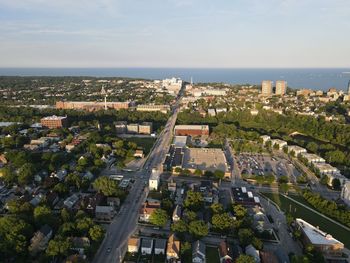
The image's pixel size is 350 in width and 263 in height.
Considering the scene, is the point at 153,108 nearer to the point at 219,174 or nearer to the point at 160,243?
the point at 219,174

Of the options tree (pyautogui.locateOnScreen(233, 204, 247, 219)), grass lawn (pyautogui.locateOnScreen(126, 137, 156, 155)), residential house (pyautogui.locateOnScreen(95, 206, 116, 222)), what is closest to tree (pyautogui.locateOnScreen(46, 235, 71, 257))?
residential house (pyautogui.locateOnScreen(95, 206, 116, 222))

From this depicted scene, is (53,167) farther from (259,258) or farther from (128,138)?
(259,258)

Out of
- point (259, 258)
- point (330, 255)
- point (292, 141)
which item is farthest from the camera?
point (292, 141)

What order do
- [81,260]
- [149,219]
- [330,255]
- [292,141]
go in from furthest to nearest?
[292,141], [149,219], [330,255], [81,260]

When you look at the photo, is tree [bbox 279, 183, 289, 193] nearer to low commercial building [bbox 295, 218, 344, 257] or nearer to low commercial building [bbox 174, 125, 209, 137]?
low commercial building [bbox 295, 218, 344, 257]

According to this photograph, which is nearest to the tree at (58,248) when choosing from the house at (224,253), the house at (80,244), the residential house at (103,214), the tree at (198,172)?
the house at (80,244)

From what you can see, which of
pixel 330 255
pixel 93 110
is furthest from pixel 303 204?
pixel 93 110

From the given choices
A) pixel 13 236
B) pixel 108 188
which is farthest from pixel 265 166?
pixel 13 236
